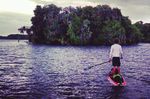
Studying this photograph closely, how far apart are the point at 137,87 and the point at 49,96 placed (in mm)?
8310

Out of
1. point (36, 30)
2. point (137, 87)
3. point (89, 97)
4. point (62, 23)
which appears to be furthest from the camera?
point (36, 30)

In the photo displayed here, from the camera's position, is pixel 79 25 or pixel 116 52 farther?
pixel 79 25

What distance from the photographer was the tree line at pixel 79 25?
570 ft

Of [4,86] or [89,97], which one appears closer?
[89,97]

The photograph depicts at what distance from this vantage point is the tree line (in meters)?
174

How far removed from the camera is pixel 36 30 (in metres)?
191

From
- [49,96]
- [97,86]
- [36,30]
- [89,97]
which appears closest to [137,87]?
[97,86]

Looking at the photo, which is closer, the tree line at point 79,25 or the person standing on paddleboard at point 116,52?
the person standing on paddleboard at point 116,52

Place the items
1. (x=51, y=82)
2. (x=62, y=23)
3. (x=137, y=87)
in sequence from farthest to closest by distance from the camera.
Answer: (x=62, y=23) < (x=51, y=82) < (x=137, y=87)

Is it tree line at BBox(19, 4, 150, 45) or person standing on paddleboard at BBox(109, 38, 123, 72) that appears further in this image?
tree line at BBox(19, 4, 150, 45)

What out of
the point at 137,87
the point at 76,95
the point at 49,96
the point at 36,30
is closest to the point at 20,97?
the point at 49,96

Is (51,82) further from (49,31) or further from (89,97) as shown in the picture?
(49,31)

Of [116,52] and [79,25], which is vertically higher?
[79,25]

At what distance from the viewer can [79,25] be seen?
17125 cm
